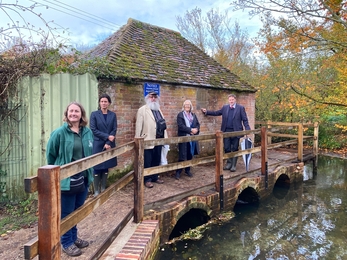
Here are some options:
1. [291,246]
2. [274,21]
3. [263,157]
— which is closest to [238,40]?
[274,21]

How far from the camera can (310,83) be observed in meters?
12.8

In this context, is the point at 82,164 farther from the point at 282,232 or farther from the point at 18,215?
the point at 282,232

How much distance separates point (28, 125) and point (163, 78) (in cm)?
321

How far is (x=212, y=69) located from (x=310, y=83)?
21.4 ft

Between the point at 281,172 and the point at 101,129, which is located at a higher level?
the point at 101,129

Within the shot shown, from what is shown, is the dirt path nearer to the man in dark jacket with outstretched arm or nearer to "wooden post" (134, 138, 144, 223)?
"wooden post" (134, 138, 144, 223)

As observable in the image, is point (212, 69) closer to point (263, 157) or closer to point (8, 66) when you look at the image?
point (263, 157)

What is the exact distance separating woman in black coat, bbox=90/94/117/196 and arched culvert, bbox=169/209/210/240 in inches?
68.0

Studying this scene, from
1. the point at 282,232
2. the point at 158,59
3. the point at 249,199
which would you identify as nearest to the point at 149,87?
the point at 158,59

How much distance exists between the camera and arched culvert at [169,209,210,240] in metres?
5.14

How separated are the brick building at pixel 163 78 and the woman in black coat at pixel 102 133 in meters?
0.89

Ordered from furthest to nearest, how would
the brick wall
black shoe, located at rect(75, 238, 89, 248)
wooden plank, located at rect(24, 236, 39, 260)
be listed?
the brick wall < black shoe, located at rect(75, 238, 89, 248) < wooden plank, located at rect(24, 236, 39, 260)

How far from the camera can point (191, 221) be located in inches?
217

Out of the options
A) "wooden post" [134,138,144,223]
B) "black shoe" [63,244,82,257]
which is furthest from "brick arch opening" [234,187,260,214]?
"black shoe" [63,244,82,257]
